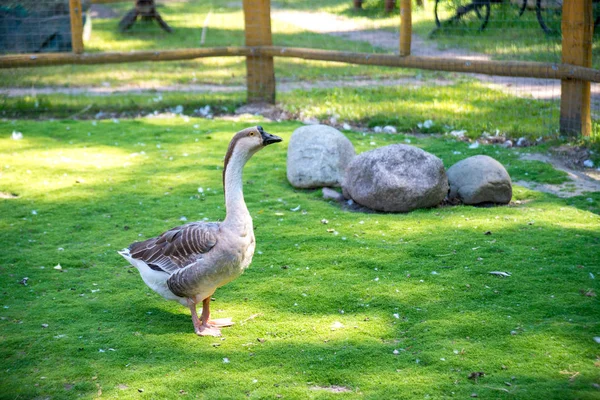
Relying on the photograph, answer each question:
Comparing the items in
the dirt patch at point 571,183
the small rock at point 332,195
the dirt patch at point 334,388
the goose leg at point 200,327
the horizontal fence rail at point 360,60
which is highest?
the horizontal fence rail at point 360,60

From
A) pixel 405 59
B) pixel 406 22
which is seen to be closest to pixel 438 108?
pixel 405 59

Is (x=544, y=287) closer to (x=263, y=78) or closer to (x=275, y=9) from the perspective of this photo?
(x=263, y=78)

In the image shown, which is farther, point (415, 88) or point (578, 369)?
point (415, 88)

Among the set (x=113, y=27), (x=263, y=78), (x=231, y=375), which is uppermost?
(x=113, y=27)

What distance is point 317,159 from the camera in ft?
22.5

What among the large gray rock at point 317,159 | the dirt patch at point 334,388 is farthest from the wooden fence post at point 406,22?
the dirt patch at point 334,388

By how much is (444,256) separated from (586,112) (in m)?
3.69

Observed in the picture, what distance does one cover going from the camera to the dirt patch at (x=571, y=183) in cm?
650

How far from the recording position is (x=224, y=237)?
4059 millimetres

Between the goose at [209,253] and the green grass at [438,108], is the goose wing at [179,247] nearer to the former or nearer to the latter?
the goose at [209,253]

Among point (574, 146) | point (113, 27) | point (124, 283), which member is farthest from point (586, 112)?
point (113, 27)

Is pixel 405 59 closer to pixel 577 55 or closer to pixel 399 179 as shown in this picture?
pixel 577 55

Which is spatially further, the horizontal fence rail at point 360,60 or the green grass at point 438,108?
the green grass at point 438,108

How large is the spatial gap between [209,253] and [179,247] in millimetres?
257
